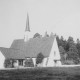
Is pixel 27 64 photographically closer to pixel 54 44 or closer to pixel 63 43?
pixel 54 44

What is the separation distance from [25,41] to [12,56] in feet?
35.4

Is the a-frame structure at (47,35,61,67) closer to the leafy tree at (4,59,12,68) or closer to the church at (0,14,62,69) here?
the church at (0,14,62,69)

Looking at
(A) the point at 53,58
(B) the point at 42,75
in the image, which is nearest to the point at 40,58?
(A) the point at 53,58

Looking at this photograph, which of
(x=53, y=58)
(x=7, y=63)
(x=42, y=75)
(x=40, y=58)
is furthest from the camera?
(x=53, y=58)

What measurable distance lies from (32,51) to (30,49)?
4.33 feet

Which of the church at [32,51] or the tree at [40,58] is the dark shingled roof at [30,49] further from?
the tree at [40,58]

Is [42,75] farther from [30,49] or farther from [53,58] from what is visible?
[30,49]

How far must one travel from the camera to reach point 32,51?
5019 centimetres

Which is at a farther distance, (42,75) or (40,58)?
(40,58)

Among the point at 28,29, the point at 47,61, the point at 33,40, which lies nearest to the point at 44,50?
the point at 47,61

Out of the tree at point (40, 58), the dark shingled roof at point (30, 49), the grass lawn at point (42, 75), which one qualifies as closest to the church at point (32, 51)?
A: the dark shingled roof at point (30, 49)

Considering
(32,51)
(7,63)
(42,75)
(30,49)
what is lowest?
(42,75)

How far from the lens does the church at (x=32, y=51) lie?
46197 millimetres

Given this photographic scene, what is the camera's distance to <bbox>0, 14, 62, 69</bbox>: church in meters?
46.2
